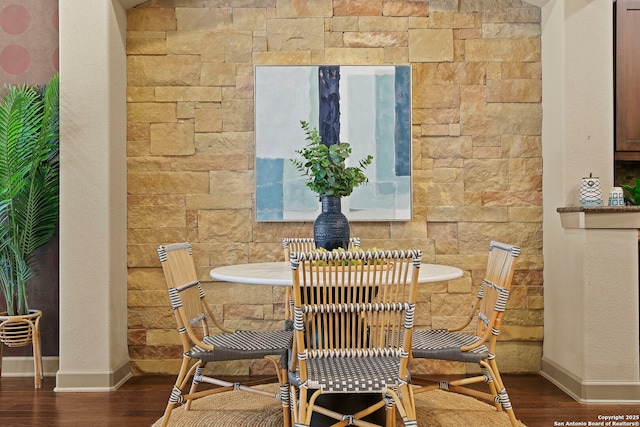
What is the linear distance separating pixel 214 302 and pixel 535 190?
225 centimetres

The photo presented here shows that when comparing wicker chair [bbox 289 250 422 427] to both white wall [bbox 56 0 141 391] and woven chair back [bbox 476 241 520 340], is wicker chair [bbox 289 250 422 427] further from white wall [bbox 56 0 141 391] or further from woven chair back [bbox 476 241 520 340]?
white wall [bbox 56 0 141 391]

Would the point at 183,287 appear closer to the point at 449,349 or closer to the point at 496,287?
the point at 449,349

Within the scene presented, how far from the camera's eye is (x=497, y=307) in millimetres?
2371

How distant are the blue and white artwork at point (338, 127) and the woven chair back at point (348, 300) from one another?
5.58ft

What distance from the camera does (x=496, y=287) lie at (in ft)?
7.99

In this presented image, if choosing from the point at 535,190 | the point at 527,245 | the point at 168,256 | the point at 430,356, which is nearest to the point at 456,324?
the point at 527,245

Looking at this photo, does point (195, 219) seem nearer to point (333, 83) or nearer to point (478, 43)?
point (333, 83)

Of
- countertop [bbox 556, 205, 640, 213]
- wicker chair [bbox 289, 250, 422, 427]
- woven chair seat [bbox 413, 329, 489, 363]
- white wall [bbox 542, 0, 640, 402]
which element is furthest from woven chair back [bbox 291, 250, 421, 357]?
white wall [bbox 542, 0, 640, 402]

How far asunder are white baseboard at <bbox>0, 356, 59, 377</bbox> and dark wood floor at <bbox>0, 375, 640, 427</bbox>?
0.35ft

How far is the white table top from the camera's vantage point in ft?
7.45

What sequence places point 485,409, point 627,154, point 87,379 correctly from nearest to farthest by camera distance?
point 485,409
point 87,379
point 627,154

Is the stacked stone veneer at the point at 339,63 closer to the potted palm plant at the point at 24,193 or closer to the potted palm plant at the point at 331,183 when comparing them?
the potted palm plant at the point at 24,193

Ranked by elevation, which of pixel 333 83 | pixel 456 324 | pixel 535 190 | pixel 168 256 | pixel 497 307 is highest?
pixel 333 83

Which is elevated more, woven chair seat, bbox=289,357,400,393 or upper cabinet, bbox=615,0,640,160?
upper cabinet, bbox=615,0,640,160
